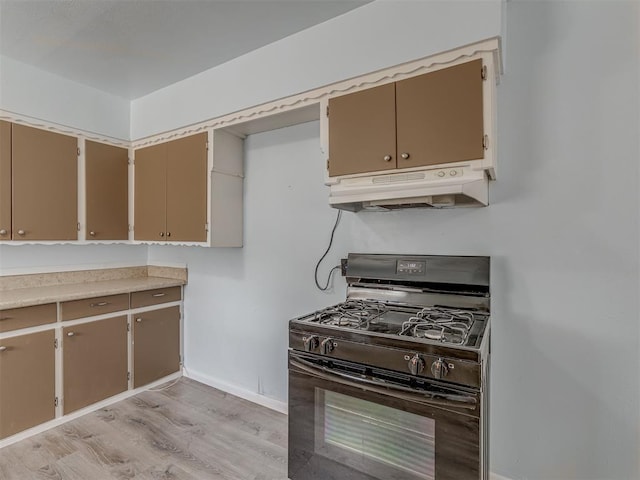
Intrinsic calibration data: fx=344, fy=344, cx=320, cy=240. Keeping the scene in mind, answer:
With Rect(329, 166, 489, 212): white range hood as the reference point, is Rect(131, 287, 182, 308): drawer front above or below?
below

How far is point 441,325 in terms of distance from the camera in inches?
59.9

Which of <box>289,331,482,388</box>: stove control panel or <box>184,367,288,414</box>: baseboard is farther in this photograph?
<box>184,367,288,414</box>: baseboard

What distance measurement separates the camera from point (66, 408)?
2.37 meters

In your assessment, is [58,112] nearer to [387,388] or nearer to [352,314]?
[352,314]

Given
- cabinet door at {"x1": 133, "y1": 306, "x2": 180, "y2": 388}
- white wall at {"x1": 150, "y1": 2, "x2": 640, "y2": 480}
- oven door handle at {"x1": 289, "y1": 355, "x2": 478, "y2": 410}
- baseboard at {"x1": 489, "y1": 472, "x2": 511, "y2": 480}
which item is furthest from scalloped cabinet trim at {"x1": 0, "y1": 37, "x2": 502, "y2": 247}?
Answer: baseboard at {"x1": 489, "y1": 472, "x2": 511, "y2": 480}

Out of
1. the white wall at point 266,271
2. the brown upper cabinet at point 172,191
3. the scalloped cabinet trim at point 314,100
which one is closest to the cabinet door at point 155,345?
the white wall at point 266,271

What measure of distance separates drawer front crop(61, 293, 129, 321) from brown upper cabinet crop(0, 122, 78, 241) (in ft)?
1.79

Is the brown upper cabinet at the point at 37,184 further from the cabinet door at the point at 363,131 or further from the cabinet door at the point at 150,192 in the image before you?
the cabinet door at the point at 363,131

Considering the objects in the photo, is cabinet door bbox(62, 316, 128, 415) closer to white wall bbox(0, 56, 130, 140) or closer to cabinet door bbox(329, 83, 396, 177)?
white wall bbox(0, 56, 130, 140)

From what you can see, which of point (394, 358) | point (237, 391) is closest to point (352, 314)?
point (394, 358)

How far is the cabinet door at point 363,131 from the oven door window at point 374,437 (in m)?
1.11

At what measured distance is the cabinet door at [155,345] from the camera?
9.17ft

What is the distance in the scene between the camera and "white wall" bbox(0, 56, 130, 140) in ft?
7.96

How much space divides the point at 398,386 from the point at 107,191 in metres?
2.78
